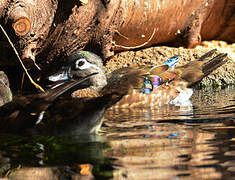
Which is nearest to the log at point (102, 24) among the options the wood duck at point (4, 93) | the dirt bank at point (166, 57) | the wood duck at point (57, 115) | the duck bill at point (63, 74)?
the dirt bank at point (166, 57)

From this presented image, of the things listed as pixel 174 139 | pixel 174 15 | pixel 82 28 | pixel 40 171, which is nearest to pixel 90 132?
pixel 174 139

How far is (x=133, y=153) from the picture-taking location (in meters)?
2.53

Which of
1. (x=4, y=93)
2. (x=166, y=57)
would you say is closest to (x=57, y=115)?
(x=4, y=93)

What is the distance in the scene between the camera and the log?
521cm

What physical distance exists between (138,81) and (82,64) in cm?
76

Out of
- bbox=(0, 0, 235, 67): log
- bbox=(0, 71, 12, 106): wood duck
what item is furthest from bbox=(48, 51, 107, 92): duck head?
bbox=(0, 71, 12, 106): wood duck

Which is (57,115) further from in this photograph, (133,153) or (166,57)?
(166,57)

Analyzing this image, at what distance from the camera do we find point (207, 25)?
923cm

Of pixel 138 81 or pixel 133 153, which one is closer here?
pixel 133 153

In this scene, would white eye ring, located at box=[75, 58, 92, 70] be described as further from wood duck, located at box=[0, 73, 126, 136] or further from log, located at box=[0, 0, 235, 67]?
wood duck, located at box=[0, 73, 126, 136]

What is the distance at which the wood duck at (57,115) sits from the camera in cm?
294

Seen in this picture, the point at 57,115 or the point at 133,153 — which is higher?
the point at 57,115

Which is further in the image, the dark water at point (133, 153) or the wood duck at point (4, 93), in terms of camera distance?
the wood duck at point (4, 93)

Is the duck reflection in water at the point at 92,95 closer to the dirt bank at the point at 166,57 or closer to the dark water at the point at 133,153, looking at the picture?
the dark water at the point at 133,153
